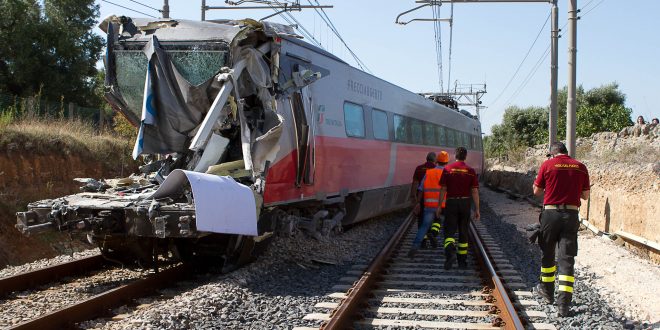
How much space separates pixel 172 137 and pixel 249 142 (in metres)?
1.19

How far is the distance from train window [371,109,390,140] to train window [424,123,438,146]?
3.93 m

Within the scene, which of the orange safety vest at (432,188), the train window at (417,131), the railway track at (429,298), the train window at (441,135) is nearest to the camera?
the railway track at (429,298)

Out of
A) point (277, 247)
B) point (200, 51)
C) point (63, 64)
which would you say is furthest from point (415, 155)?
point (63, 64)

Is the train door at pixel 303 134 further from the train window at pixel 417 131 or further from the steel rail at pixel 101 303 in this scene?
the train window at pixel 417 131

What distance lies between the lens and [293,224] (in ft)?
30.5

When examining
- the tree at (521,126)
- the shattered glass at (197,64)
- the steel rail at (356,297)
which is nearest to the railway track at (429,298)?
the steel rail at (356,297)

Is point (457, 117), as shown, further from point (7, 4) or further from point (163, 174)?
point (7, 4)

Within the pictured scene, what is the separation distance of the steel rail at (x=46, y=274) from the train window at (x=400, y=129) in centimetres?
738

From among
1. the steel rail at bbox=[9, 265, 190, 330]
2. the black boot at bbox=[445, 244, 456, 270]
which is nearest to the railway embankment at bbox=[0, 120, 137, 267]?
the steel rail at bbox=[9, 265, 190, 330]

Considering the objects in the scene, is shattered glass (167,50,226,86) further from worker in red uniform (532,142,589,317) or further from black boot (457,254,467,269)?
black boot (457,254,467,269)

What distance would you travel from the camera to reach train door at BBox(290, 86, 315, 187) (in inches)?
351

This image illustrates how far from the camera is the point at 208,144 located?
26.0 feet

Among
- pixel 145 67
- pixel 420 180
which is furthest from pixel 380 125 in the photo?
pixel 145 67

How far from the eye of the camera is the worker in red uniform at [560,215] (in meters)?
6.71
